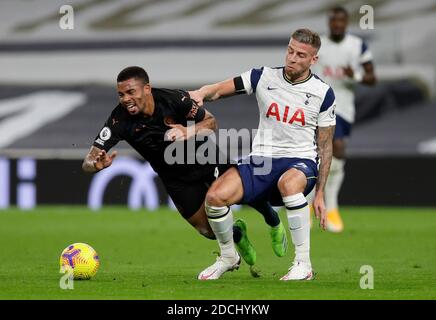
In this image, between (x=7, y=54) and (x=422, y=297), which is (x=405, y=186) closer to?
(x=7, y=54)

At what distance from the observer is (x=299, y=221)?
854 cm

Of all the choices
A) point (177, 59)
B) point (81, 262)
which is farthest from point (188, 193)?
point (177, 59)

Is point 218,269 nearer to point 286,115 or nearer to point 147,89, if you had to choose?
point 286,115

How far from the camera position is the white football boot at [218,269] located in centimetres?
877

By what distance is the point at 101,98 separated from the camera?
21.4 metres

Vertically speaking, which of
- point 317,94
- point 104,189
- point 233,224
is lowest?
point 104,189

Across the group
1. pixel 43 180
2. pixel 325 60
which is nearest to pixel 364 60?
pixel 325 60

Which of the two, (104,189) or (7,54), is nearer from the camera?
(104,189)

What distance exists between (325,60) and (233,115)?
267 inches

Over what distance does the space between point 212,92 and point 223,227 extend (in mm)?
1092

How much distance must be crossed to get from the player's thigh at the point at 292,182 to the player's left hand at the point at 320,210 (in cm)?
14

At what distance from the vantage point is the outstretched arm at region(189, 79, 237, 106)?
8.70 meters

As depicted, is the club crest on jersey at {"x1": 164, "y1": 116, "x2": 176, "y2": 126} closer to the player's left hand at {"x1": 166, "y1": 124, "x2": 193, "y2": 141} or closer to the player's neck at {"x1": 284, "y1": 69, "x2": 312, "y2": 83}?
the player's left hand at {"x1": 166, "y1": 124, "x2": 193, "y2": 141}

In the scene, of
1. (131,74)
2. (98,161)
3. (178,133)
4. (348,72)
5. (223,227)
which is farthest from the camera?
(348,72)
